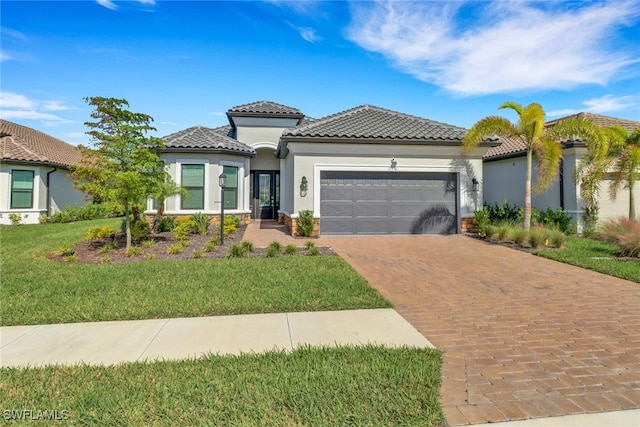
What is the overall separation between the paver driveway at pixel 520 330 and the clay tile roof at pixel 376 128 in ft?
19.8

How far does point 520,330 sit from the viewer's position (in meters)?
4.27

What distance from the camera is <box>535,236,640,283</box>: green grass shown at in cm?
726

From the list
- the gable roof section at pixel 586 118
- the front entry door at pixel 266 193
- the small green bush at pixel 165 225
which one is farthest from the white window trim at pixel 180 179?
the gable roof section at pixel 586 118

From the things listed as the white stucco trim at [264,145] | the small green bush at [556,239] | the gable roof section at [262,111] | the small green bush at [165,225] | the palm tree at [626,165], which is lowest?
the small green bush at [556,239]

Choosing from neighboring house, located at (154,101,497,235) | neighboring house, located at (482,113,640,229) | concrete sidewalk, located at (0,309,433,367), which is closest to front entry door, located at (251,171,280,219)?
neighboring house, located at (154,101,497,235)

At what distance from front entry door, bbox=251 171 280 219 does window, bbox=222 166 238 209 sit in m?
3.89

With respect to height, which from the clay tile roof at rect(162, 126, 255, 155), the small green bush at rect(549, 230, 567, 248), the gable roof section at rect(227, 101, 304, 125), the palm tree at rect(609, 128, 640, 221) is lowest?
the small green bush at rect(549, 230, 567, 248)

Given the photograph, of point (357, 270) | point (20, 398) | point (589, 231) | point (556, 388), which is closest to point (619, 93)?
point (589, 231)

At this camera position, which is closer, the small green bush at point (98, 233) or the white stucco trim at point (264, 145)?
the small green bush at point (98, 233)

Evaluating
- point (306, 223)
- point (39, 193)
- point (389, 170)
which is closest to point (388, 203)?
point (389, 170)

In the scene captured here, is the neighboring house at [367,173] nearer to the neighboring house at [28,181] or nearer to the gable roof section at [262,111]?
the gable roof section at [262,111]

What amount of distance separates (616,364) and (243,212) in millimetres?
15005

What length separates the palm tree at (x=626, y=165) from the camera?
11.9 metres

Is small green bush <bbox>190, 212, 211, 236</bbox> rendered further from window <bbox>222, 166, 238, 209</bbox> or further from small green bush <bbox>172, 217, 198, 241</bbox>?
window <bbox>222, 166, 238, 209</bbox>
